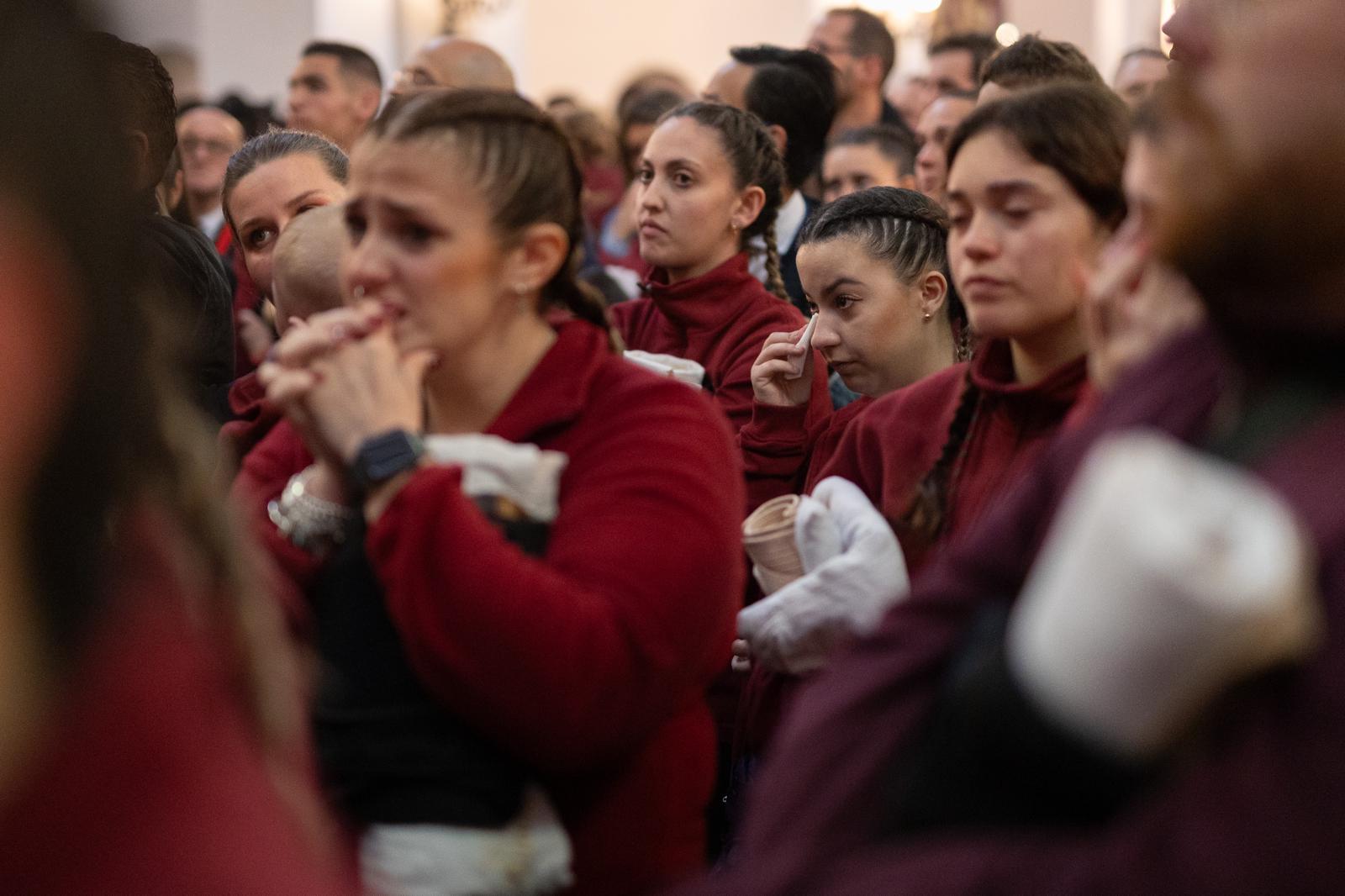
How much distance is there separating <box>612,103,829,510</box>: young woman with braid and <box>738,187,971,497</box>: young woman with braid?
35cm

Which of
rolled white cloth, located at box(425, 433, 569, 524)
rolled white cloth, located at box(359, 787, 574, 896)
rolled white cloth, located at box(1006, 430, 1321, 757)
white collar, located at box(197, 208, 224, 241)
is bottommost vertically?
white collar, located at box(197, 208, 224, 241)

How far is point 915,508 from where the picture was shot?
2.14 metres

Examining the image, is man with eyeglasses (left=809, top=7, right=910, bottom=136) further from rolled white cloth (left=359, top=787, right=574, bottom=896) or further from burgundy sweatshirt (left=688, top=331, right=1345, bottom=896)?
burgundy sweatshirt (left=688, top=331, right=1345, bottom=896)

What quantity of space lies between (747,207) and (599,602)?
230 cm

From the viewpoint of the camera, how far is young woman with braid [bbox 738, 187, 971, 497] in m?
3.10

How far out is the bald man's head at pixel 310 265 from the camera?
258cm

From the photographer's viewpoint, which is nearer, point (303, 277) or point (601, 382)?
point (601, 382)

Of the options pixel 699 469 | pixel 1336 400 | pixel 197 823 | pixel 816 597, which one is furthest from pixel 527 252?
pixel 197 823

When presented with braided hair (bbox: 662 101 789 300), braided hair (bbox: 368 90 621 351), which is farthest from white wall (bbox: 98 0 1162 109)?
braided hair (bbox: 368 90 621 351)

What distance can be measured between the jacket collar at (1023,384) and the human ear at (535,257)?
24.2 inches

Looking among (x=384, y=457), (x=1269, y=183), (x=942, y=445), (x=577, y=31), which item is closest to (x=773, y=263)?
(x=942, y=445)

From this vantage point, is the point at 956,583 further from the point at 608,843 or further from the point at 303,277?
the point at 303,277

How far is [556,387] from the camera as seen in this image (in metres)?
1.95

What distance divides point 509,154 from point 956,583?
0.94 metres
